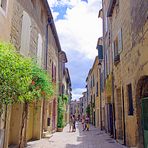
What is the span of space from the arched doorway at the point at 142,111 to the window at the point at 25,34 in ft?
17.0

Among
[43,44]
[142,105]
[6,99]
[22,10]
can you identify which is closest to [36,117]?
[43,44]

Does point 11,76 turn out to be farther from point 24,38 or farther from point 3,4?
point 24,38

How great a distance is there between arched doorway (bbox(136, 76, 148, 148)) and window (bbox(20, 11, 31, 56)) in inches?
204

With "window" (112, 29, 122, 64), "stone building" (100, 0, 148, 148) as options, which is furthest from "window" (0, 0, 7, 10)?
"window" (112, 29, 122, 64)

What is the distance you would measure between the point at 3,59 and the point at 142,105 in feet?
17.8

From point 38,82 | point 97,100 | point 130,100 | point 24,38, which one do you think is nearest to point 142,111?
point 130,100

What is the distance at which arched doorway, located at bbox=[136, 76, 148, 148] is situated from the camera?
801 centimetres

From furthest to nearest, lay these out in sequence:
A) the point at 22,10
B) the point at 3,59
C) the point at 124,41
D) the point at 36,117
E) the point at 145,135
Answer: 1. the point at 36,117
2. the point at 124,41
3. the point at 22,10
4. the point at 145,135
5. the point at 3,59

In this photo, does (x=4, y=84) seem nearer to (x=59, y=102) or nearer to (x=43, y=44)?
(x=43, y=44)

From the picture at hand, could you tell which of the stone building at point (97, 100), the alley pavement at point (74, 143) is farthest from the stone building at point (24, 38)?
the stone building at point (97, 100)

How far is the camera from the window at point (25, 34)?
10.4 metres

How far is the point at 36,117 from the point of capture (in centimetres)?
1388

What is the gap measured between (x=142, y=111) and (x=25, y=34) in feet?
19.8

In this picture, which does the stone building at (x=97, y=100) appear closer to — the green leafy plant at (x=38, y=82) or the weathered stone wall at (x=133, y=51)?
the weathered stone wall at (x=133, y=51)
